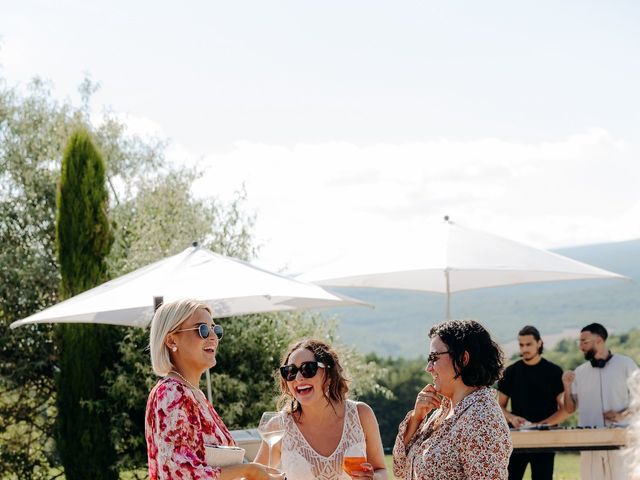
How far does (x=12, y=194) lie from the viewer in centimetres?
1449

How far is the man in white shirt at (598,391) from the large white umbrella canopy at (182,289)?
2.36m

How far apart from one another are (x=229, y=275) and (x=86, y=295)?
1.27m

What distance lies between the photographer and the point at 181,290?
7867 mm

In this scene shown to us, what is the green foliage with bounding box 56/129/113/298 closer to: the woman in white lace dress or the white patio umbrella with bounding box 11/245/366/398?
the white patio umbrella with bounding box 11/245/366/398

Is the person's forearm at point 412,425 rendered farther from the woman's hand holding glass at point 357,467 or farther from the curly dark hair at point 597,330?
the curly dark hair at point 597,330

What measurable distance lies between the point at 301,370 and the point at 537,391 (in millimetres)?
5177

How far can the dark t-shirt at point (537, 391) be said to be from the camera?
368 inches

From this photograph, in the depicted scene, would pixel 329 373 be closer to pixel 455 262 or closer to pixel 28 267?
pixel 455 262

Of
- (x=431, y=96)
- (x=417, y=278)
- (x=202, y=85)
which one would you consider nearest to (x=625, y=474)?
(x=417, y=278)

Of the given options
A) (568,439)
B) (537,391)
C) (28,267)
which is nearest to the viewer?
(568,439)

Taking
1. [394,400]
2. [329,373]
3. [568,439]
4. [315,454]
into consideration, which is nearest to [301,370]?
[329,373]

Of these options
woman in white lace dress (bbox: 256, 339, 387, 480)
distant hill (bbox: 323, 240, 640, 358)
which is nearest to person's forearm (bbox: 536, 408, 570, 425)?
woman in white lace dress (bbox: 256, 339, 387, 480)

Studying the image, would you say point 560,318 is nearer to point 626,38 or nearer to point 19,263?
point 626,38

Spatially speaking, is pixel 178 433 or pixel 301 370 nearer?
pixel 178 433
